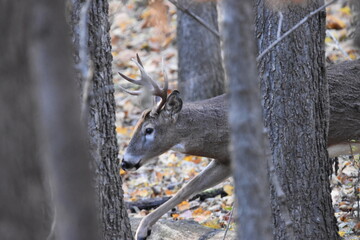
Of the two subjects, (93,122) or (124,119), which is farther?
(124,119)

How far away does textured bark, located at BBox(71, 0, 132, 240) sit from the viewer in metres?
4.51

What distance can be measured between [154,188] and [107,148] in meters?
4.23

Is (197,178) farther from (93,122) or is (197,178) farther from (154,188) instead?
(93,122)

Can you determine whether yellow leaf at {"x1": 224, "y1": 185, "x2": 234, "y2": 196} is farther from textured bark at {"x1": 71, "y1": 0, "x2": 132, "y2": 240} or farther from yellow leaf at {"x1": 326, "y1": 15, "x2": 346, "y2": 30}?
yellow leaf at {"x1": 326, "y1": 15, "x2": 346, "y2": 30}

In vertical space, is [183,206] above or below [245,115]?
below

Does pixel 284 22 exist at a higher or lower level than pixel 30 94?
higher

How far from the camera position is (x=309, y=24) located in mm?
4922

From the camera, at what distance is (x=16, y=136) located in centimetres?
295

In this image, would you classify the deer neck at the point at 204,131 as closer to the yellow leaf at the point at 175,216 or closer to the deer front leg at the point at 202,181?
the deer front leg at the point at 202,181

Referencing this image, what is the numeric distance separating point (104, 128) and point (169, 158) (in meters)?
5.64

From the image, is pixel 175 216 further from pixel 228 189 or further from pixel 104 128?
pixel 104 128

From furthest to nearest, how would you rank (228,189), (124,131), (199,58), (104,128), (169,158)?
(124,131) < (199,58) < (169,158) < (228,189) < (104,128)

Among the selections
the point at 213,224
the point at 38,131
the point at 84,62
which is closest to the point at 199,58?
the point at 213,224

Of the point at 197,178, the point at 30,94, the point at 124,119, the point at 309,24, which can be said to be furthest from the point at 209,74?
the point at 30,94
